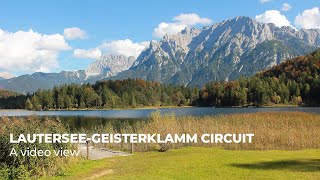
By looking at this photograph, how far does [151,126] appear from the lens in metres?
35.7

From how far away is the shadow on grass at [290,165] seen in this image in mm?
19047

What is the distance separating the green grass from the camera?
1823 centimetres

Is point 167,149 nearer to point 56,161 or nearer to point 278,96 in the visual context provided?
point 56,161

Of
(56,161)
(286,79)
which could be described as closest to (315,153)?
(56,161)

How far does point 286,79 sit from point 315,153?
147 metres

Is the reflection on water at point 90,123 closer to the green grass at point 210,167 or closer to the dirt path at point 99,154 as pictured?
the dirt path at point 99,154

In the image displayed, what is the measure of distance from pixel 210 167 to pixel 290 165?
4.31m

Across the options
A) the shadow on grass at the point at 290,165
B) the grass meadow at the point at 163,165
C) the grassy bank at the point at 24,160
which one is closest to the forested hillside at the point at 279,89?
the grass meadow at the point at 163,165

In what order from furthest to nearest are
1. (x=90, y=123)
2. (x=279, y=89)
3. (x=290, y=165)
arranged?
(x=279, y=89) < (x=90, y=123) < (x=290, y=165)

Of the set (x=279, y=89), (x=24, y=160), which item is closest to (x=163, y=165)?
(x=24, y=160)

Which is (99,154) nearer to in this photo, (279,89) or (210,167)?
(210,167)

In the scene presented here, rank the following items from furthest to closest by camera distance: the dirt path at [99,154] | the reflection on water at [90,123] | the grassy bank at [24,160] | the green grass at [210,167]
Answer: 1. the reflection on water at [90,123]
2. the dirt path at [99,154]
3. the green grass at [210,167]
4. the grassy bank at [24,160]

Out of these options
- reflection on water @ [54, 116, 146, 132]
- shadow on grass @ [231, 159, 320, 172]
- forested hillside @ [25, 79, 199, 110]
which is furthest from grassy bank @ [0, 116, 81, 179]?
forested hillside @ [25, 79, 199, 110]

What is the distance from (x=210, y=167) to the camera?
790 inches
